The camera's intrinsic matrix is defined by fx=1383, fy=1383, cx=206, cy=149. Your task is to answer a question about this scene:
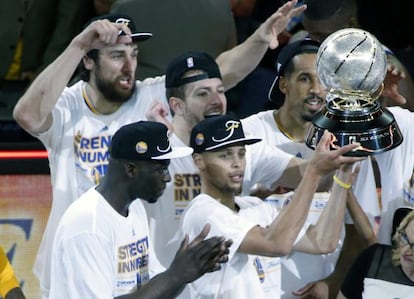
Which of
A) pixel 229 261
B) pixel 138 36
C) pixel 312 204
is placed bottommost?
pixel 229 261

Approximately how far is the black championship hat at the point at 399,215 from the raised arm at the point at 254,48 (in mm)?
1126

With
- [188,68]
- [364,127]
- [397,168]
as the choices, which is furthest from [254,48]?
[364,127]

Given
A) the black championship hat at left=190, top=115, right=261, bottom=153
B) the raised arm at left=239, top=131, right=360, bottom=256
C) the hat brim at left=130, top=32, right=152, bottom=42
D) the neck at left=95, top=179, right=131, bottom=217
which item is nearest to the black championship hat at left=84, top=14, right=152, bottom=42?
the hat brim at left=130, top=32, right=152, bottom=42

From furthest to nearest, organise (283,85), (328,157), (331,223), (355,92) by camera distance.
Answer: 1. (283,85)
2. (331,223)
3. (328,157)
4. (355,92)

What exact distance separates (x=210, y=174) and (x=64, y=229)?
36.3 inches

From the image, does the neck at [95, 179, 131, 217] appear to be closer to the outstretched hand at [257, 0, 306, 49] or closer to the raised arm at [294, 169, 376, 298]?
the raised arm at [294, 169, 376, 298]

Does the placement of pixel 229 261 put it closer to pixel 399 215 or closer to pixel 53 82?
pixel 399 215

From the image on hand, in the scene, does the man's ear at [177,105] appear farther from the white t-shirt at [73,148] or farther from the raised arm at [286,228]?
the raised arm at [286,228]

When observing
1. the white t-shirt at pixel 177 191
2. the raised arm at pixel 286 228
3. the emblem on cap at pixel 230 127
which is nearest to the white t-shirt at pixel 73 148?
the white t-shirt at pixel 177 191

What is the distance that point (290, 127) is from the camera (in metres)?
7.46

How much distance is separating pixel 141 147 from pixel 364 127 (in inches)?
60.8

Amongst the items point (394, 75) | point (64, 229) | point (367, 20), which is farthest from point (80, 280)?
point (367, 20)

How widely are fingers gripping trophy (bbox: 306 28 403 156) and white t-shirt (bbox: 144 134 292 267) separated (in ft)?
5.57

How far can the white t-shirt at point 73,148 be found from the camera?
7324 mm
